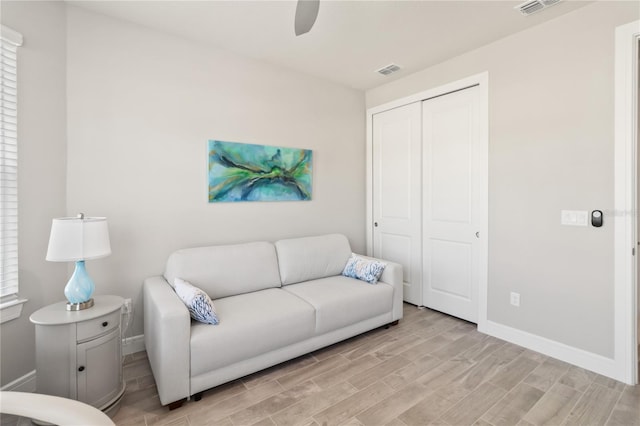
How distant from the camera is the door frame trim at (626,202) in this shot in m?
2.08

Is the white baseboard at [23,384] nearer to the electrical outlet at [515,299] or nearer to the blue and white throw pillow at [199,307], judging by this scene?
the blue and white throw pillow at [199,307]

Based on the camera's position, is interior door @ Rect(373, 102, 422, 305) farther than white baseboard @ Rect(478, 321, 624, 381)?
Yes

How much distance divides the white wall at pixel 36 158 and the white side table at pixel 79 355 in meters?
0.38

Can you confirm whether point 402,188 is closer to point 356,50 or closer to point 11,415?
point 356,50

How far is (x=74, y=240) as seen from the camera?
70.2 inches

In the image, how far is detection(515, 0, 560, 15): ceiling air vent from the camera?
220 cm

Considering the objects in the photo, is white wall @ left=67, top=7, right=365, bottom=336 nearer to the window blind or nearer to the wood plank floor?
the window blind

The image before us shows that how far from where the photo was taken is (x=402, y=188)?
3.69 m

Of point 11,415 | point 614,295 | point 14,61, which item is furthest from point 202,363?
point 614,295

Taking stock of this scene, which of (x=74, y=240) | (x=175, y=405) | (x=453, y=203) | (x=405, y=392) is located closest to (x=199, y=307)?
(x=175, y=405)

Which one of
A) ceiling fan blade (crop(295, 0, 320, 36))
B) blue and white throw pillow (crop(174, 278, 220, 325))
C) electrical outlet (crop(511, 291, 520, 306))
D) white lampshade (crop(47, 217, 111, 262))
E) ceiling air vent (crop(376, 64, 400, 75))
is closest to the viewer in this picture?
ceiling fan blade (crop(295, 0, 320, 36))

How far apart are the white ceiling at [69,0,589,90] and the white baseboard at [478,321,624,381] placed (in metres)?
2.56

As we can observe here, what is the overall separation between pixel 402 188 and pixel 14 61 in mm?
3447

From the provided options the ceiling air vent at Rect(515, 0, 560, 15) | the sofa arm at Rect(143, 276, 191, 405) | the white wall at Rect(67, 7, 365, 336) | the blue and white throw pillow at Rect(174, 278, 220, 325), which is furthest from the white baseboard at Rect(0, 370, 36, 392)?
the ceiling air vent at Rect(515, 0, 560, 15)
